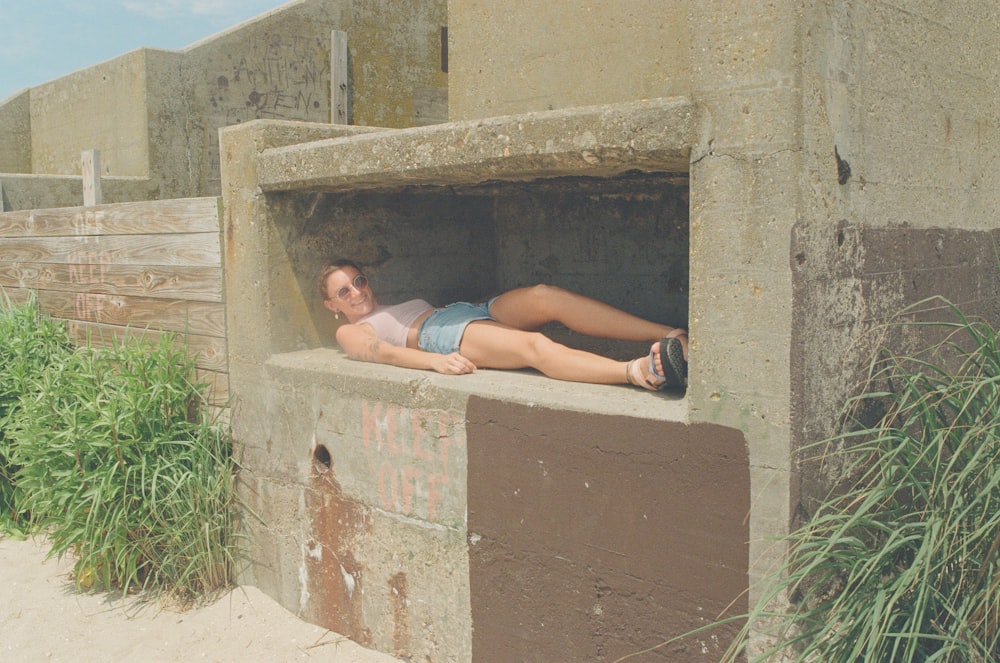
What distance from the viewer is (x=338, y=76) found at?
9.50m

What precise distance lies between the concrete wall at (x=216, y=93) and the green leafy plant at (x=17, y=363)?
2980 mm

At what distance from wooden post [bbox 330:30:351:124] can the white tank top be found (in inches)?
233

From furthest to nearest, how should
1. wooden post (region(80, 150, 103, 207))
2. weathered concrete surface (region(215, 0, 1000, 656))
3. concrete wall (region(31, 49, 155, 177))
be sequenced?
concrete wall (region(31, 49, 155, 177))
wooden post (region(80, 150, 103, 207))
weathered concrete surface (region(215, 0, 1000, 656))

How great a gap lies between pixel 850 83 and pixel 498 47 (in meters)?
2.08

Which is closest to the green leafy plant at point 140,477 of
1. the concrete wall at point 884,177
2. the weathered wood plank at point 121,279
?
the weathered wood plank at point 121,279

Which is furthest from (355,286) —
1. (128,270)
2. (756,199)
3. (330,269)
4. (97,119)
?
(97,119)

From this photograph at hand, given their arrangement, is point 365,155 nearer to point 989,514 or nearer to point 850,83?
point 850,83

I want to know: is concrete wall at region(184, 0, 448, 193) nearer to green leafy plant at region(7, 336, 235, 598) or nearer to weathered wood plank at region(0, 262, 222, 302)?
weathered wood plank at region(0, 262, 222, 302)

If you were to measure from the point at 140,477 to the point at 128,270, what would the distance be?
52.6 inches

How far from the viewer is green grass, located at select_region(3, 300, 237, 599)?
4.15 meters

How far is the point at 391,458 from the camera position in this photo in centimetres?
355

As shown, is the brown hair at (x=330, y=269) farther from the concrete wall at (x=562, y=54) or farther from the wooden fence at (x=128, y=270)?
the concrete wall at (x=562, y=54)

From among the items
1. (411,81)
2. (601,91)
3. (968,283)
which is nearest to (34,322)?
(601,91)

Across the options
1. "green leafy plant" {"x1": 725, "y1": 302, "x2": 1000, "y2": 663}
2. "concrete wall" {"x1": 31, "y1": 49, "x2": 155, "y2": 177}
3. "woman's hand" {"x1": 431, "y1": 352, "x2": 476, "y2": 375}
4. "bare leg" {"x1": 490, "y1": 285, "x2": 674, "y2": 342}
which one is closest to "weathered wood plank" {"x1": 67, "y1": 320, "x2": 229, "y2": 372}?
"woman's hand" {"x1": 431, "y1": 352, "x2": 476, "y2": 375}
